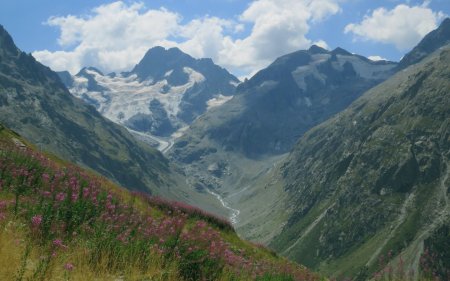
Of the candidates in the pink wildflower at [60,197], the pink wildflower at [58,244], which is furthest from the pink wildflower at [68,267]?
the pink wildflower at [60,197]

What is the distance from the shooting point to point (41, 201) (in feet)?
35.9

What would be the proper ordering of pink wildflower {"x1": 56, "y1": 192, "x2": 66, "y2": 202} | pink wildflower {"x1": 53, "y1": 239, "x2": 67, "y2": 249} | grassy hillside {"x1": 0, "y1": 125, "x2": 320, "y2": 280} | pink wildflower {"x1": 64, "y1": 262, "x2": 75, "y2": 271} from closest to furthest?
pink wildflower {"x1": 64, "y1": 262, "x2": 75, "y2": 271}, grassy hillside {"x1": 0, "y1": 125, "x2": 320, "y2": 280}, pink wildflower {"x1": 53, "y1": 239, "x2": 67, "y2": 249}, pink wildflower {"x1": 56, "y1": 192, "x2": 66, "y2": 202}

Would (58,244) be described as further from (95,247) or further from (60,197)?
(60,197)

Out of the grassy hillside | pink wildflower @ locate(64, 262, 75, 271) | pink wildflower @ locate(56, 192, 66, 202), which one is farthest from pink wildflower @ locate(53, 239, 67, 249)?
pink wildflower @ locate(56, 192, 66, 202)

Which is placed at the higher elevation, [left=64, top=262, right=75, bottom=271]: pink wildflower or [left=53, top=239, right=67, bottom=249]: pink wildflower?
[left=53, top=239, right=67, bottom=249]: pink wildflower

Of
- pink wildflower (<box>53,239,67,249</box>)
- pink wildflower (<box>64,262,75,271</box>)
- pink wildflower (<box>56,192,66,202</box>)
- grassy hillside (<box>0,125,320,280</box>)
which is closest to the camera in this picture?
pink wildflower (<box>64,262,75,271</box>)

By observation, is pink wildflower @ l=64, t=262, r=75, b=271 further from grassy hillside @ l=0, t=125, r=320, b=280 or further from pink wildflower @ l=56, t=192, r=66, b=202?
pink wildflower @ l=56, t=192, r=66, b=202

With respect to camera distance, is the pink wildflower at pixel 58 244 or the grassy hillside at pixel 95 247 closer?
the grassy hillside at pixel 95 247

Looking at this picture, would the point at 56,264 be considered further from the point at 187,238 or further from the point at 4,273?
the point at 187,238

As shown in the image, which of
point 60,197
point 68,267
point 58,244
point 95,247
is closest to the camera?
point 68,267

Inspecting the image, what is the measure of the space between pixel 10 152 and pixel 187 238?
35.6ft

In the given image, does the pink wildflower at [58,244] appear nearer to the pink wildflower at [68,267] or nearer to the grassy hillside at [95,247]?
the grassy hillside at [95,247]

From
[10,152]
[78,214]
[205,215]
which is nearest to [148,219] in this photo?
[78,214]

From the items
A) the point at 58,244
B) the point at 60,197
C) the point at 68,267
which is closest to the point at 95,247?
the point at 58,244
